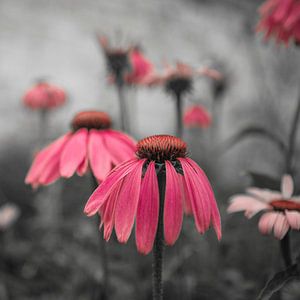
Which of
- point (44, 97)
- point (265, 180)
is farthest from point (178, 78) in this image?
point (44, 97)

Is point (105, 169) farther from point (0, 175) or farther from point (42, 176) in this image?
point (0, 175)

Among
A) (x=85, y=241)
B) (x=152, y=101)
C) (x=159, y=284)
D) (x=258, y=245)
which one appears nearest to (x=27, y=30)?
(x=152, y=101)

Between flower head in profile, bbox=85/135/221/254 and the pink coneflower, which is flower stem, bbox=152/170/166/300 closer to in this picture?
flower head in profile, bbox=85/135/221/254

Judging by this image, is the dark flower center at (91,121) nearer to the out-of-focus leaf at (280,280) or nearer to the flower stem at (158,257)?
the flower stem at (158,257)

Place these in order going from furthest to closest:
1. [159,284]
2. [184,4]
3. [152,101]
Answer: [184,4] → [152,101] → [159,284]

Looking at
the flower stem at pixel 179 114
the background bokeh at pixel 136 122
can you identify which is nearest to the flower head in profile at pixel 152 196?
the background bokeh at pixel 136 122

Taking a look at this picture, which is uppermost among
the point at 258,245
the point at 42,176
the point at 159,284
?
the point at 42,176

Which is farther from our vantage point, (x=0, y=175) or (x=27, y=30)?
(x=27, y=30)

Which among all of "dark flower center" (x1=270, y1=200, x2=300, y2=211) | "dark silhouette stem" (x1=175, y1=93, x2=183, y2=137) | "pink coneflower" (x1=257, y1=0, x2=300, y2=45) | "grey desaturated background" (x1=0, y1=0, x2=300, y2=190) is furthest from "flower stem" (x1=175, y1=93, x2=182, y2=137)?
"grey desaturated background" (x1=0, y1=0, x2=300, y2=190)
